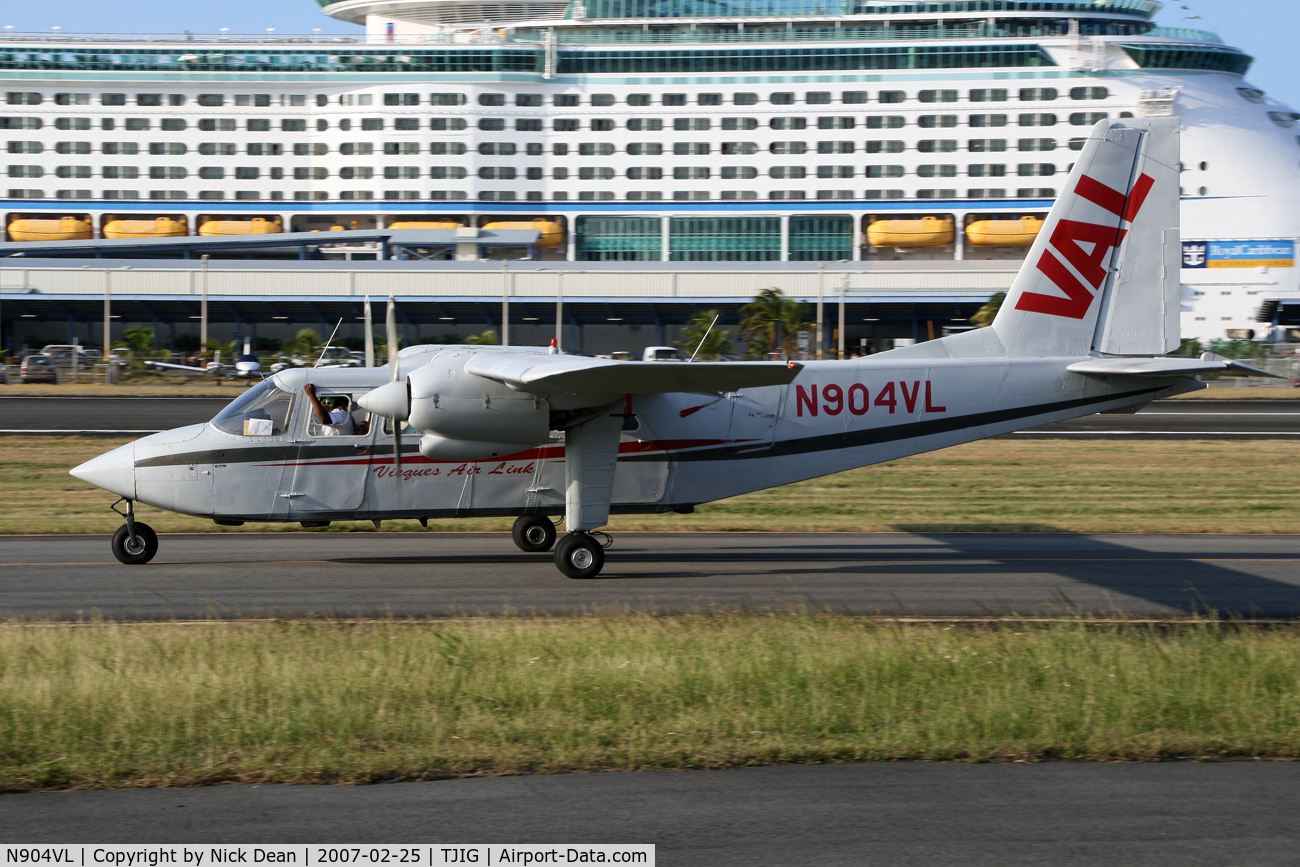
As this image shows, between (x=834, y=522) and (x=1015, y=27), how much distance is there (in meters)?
57.8

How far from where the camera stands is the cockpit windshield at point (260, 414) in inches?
562

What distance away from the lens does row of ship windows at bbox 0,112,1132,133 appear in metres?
66.6

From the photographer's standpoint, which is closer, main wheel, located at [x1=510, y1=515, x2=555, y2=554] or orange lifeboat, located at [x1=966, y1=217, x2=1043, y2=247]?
main wheel, located at [x1=510, y1=515, x2=555, y2=554]

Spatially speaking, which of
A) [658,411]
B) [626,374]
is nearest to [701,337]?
[658,411]

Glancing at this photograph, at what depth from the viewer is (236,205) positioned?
70438 mm

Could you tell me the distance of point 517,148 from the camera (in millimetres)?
68938

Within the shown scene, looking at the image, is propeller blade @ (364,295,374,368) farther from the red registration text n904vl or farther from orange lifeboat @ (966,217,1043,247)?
orange lifeboat @ (966,217,1043,247)

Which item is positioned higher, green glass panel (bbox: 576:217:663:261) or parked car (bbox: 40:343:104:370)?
green glass panel (bbox: 576:217:663:261)

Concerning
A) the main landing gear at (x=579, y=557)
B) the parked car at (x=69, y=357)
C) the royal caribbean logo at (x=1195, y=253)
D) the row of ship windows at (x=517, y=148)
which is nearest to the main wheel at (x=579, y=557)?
the main landing gear at (x=579, y=557)

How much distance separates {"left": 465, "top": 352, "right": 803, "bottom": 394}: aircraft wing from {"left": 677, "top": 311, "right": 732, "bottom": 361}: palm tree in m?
41.3

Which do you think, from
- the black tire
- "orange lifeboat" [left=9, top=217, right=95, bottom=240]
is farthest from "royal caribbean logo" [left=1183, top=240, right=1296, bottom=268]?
"orange lifeboat" [left=9, top=217, right=95, bottom=240]

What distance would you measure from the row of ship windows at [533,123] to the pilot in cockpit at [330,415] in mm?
56920

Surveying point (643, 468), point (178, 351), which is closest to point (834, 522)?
point (643, 468)
